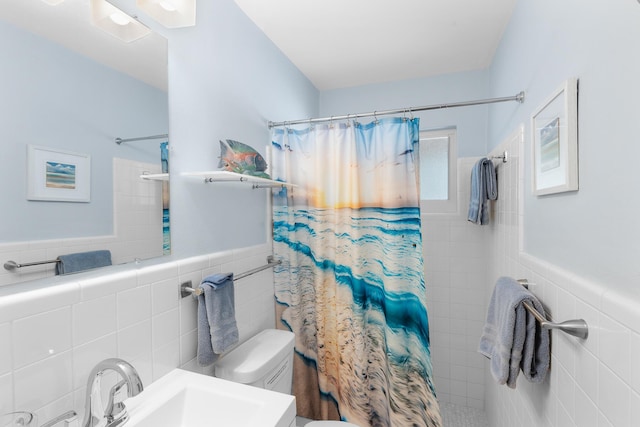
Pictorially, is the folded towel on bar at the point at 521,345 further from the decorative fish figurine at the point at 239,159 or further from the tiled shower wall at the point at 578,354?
the decorative fish figurine at the point at 239,159

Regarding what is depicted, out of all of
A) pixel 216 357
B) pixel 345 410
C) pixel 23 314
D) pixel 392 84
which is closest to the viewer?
pixel 23 314

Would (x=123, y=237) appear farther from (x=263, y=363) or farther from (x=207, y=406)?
(x=263, y=363)

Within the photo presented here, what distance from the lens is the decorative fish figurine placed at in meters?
1.47

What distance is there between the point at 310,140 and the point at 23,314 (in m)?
1.55

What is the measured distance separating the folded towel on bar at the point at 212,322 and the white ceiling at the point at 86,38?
0.84 m

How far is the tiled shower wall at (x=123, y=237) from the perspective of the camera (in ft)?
2.68

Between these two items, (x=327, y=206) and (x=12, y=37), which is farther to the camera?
(x=327, y=206)

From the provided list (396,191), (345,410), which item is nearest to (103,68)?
(396,191)

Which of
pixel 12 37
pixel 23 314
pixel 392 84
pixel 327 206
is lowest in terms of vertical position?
pixel 23 314

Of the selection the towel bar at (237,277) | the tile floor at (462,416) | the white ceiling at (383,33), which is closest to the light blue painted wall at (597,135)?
the white ceiling at (383,33)

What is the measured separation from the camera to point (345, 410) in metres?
1.92

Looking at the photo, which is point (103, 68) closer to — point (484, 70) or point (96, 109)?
point (96, 109)

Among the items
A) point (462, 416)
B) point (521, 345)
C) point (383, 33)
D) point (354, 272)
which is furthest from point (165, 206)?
point (462, 416)

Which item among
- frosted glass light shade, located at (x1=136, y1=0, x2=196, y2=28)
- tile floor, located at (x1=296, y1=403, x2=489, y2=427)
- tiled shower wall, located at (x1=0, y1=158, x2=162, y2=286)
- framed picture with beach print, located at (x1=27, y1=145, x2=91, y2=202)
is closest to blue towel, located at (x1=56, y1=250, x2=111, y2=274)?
tiled shower wall, located at (x1=0, y1=158, x2=162, y2=286)
